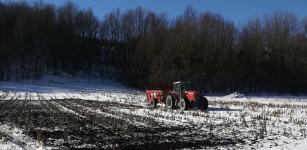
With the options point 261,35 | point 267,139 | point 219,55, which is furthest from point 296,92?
point 267,139

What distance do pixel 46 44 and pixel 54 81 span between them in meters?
8.87

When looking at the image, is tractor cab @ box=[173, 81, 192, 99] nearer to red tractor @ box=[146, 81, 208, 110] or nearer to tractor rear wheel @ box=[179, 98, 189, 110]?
red tractor @ box=[146, 81, 208, 110]

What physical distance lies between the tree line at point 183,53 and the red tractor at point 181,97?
62.1 ft

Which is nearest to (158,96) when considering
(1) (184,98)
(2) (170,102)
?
(2) (170,102)

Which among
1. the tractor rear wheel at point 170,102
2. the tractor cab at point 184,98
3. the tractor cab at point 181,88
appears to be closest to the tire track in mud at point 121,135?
the tractor cab at point 184,98

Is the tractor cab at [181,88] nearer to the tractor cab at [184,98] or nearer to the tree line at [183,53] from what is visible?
the tractor cab at [184,98]

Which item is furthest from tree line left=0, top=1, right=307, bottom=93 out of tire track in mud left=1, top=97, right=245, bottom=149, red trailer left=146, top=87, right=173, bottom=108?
tire track in mud left=1, top=97, right=245, bottom=149

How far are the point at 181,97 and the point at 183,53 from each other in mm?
23557

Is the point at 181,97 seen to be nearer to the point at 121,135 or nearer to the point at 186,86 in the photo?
the point at 186,86

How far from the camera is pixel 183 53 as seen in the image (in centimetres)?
3888

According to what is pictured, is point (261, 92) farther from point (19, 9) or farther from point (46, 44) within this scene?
point (19, 9)

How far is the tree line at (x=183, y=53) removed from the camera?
39469 millimetres

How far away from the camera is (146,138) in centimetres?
786

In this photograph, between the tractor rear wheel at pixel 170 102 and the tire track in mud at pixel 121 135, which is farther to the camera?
the tractor rear wheel at pixel 170 102
